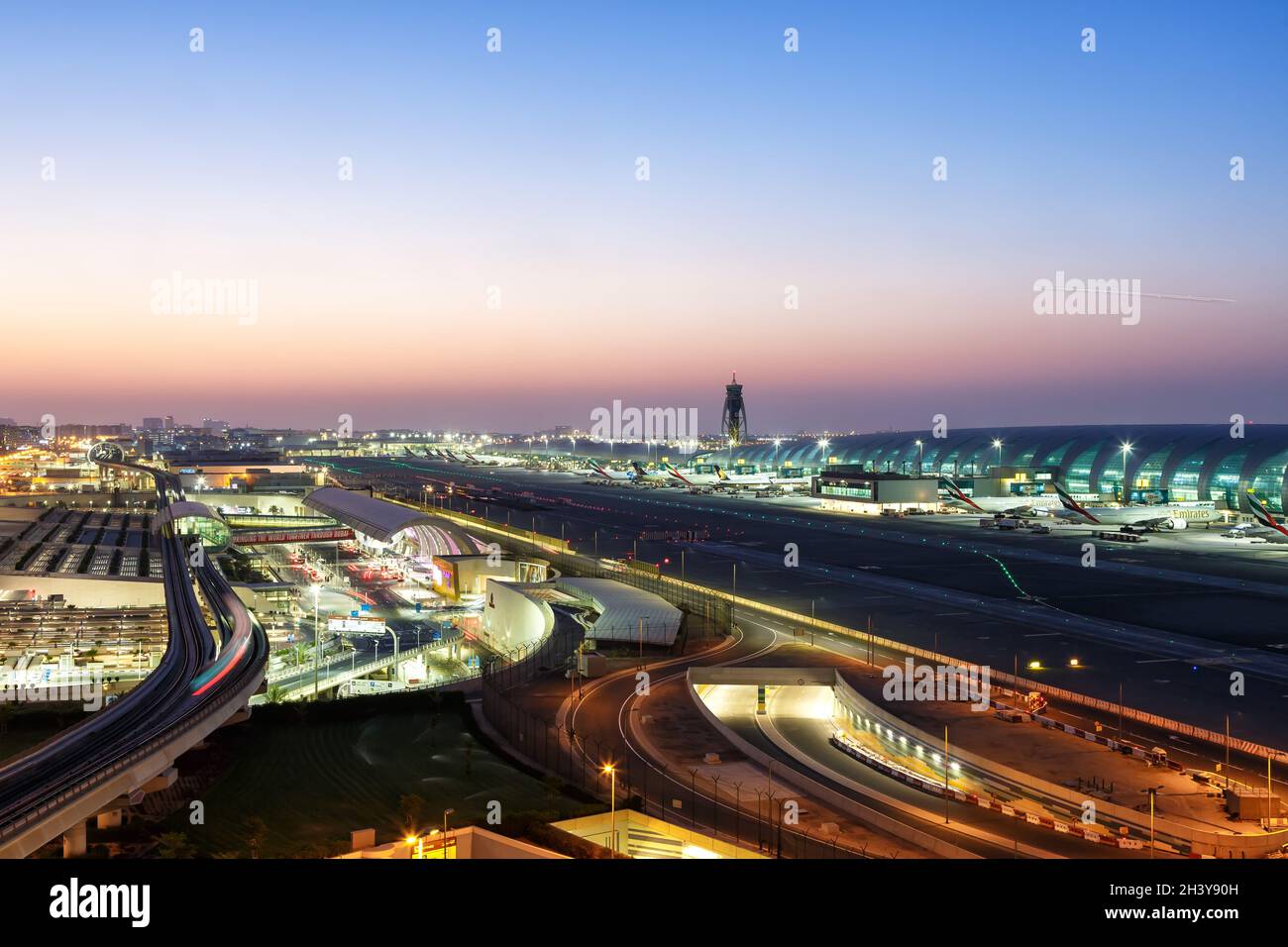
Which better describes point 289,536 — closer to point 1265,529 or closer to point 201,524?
point 201,524

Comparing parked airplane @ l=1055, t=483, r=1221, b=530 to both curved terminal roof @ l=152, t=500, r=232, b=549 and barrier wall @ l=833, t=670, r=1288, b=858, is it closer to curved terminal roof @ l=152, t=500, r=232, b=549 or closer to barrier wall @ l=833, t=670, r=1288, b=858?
barrier wall @ l=833, t=670, r=1288, b=858

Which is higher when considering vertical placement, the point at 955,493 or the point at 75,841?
the point at 955,493

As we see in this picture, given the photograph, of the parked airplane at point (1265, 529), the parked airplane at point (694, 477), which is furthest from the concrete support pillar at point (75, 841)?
the parked airplane at point (694, 477)

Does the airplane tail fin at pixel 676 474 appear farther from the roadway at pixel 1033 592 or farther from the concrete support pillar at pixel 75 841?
the concrete support pillar at pixel 75 841

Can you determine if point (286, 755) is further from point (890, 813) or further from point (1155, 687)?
point (1155, 687)

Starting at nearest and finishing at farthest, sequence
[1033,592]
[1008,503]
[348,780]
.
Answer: [348,780] → [1033,592] → [1008,503]

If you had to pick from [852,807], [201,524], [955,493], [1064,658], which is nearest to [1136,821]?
[852,807]

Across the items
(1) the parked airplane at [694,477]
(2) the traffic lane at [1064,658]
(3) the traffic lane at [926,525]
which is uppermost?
(1) the parked airplane at [694,477]

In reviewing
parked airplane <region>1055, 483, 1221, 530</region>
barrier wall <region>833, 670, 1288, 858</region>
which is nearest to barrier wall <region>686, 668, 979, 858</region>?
barrier wall <region>833, 670, 1288, 858</region>
